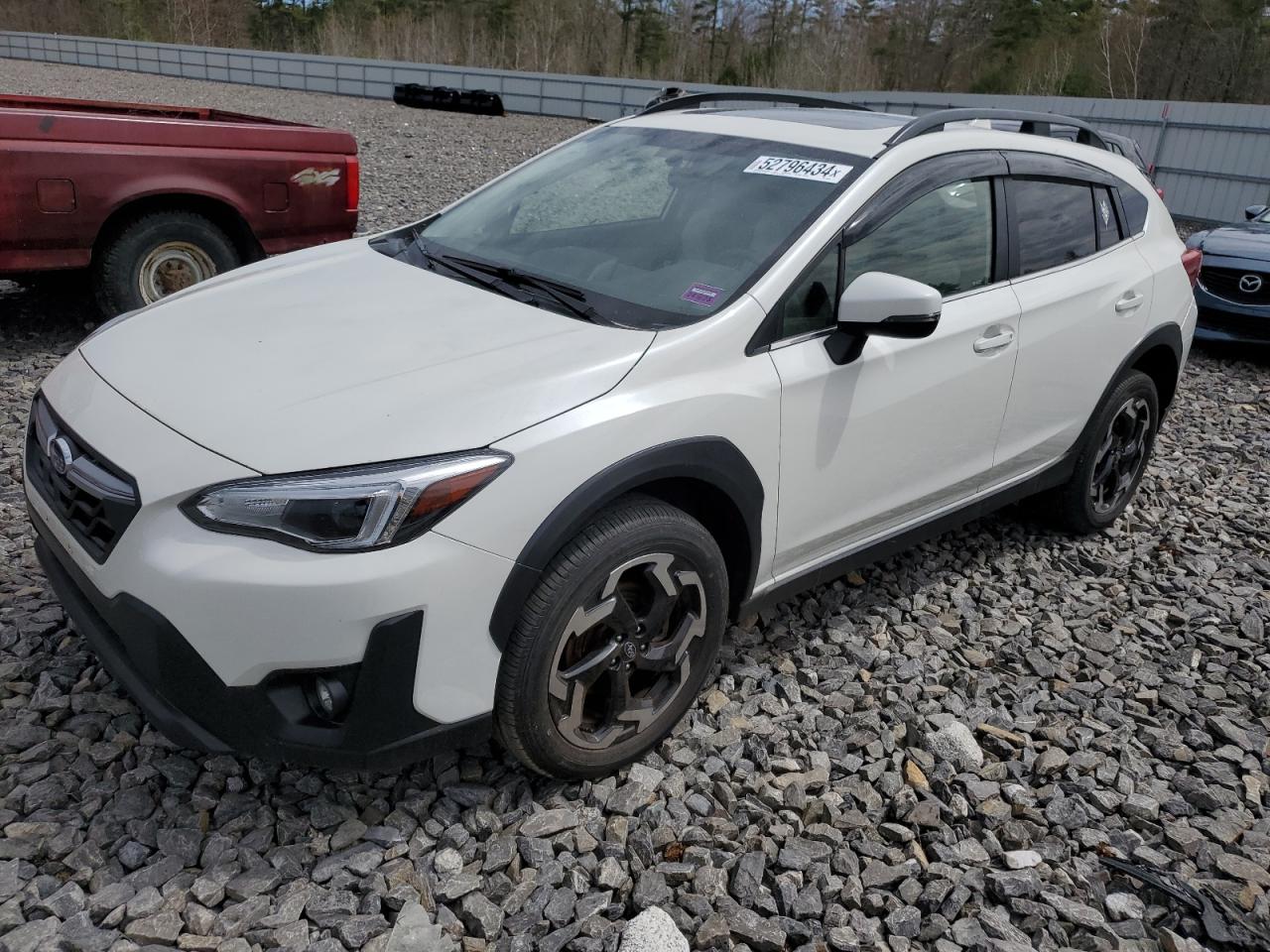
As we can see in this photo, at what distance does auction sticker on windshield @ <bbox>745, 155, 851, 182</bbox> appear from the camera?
3137 mm

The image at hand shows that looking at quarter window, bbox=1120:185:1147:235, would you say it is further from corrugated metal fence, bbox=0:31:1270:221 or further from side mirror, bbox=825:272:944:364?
corrugated metal fence, bbox=0:31:1270:221

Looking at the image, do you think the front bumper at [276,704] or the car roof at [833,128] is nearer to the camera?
the front bumper at [276,704]

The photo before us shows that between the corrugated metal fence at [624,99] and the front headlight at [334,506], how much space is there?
19.7 metres

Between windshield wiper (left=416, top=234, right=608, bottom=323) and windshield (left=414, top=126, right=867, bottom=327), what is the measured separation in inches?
0.5

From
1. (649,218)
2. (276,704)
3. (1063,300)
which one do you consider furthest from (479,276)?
(1063,300)

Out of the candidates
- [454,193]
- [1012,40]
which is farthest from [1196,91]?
[454,193]

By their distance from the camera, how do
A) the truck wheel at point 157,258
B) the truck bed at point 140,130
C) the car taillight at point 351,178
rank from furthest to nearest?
the car taillight at point 351,178, the truck wheel at point 157,258, the truck bed at point 140,130

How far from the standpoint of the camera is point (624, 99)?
2877 cm

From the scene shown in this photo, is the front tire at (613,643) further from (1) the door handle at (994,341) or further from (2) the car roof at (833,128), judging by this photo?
(2) the car roof at (833,128)

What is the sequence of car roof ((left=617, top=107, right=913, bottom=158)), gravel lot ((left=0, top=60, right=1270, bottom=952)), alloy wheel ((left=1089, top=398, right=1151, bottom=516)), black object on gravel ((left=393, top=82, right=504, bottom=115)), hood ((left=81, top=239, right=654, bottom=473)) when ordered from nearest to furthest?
hood ((left=81, top=239, right=654, bottom=473)) → gravel lot ((left=0, top=60, right=1270, bottom=952)) → car roof ((left=617, top=107, right=913, bottom=158)) → alloy wheel ((left=1089, top=398, right=1151, bottom=516)) → black object on gravel ((left=393, top=82, right=504, bottom=115))

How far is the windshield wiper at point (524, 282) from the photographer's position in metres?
2.86

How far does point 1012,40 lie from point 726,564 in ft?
138

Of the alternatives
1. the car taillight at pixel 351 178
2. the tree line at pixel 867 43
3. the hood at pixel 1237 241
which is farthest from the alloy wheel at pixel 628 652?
the tree line at pixel 867 43

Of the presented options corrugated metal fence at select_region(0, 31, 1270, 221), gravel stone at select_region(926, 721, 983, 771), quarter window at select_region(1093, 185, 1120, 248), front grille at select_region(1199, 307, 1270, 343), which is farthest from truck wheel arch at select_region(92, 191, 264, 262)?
corrugated metal fence at select_region(0, 31, 1270, 221)
